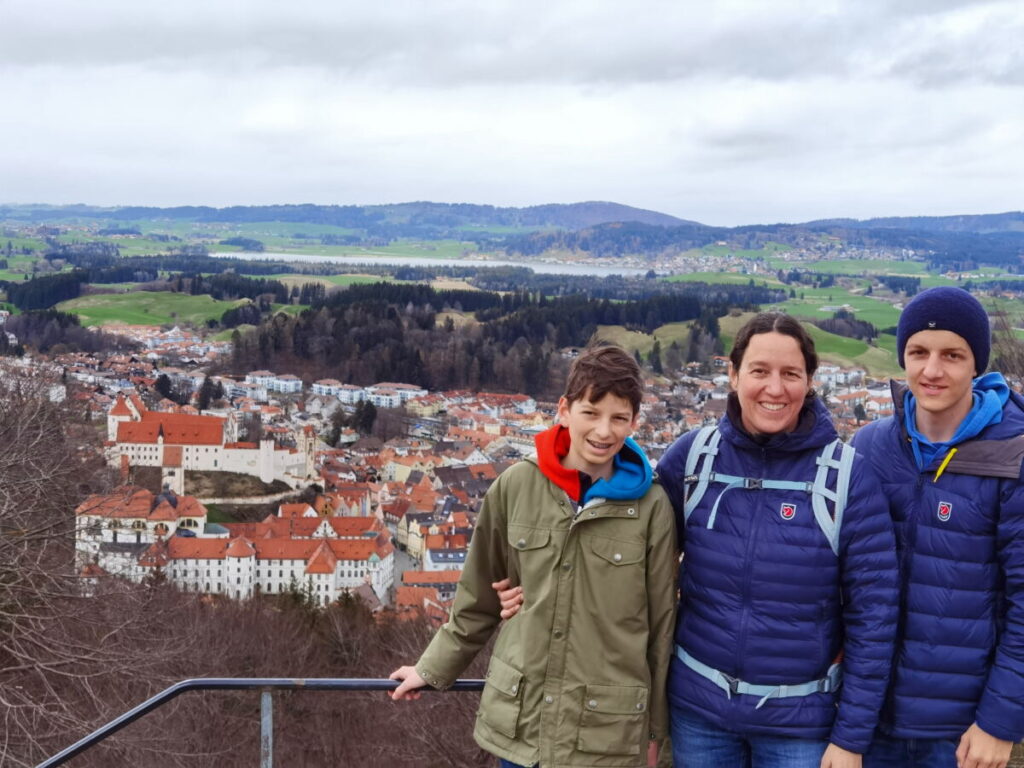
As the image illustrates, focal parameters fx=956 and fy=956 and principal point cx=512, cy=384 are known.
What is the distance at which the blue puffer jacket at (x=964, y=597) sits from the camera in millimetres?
1641

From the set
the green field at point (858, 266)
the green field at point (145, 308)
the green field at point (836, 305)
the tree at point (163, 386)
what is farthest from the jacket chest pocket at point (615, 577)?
the green field at point (858, 266)

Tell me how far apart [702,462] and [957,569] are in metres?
0.48

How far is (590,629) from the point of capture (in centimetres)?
175

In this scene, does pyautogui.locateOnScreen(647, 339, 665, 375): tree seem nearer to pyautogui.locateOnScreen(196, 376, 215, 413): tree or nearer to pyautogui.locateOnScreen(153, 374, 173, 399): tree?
pyautogui.locateOnScreen(196, 376, 215, 413): tree

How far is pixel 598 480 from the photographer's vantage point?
1787 millimetres

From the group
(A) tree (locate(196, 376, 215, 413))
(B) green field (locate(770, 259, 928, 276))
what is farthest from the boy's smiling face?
(B) green field (locate(770, 259, 928, 276))

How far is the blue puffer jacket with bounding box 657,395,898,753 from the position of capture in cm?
165

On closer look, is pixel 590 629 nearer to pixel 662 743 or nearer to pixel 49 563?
pixel 662 743

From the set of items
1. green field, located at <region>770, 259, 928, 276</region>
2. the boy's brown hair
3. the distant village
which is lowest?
the distant village

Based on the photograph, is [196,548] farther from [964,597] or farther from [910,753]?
[964,597]

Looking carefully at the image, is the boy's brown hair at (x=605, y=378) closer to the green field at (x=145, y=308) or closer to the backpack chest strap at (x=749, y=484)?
the backpack chest strap at (x=749, y=484)

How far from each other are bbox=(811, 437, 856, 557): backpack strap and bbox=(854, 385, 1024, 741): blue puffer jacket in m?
0.16

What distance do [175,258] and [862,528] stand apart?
126m

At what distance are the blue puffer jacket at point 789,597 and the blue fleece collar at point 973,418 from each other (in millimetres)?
171
